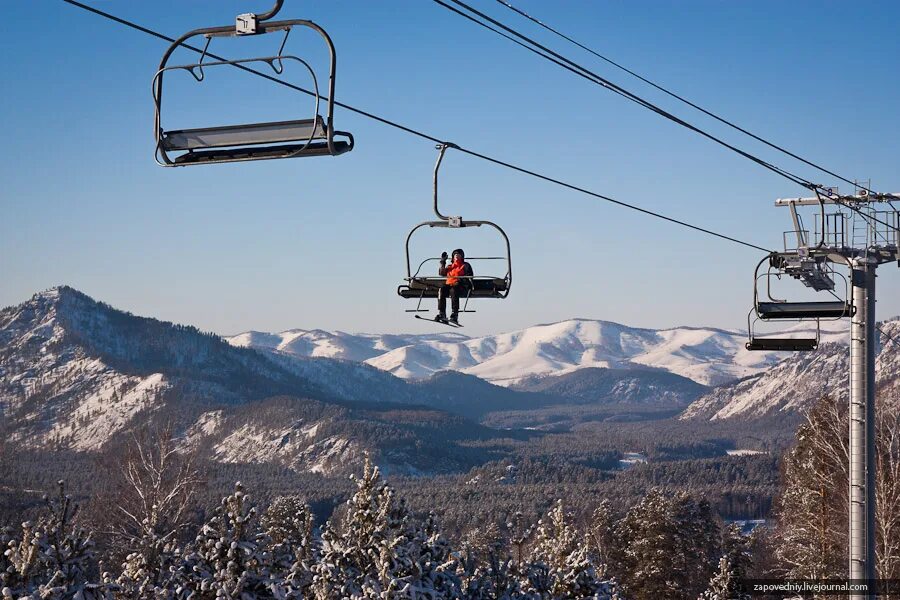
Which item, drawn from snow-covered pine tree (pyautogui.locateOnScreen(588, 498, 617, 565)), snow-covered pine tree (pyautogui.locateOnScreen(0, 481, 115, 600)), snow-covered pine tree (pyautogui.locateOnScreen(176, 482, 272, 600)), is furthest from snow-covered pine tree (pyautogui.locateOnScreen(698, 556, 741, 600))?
snow-covered pine tree (pyautogui.locateOnScreen(0, 481, 115, 600))

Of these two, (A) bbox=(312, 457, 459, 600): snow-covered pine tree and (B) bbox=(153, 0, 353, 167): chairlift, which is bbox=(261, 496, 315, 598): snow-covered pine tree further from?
→ (B) bbox=(153, 0, 353, 167): chairlift

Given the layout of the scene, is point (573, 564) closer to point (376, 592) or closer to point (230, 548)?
point (376, 592)

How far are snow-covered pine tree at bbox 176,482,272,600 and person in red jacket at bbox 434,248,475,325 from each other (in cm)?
524

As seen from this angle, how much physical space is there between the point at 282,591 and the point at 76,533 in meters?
3.74

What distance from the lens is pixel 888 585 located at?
28641mm

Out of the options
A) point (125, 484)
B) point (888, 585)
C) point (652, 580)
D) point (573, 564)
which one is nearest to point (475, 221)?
point (573, 564)

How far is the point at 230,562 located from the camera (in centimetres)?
1864

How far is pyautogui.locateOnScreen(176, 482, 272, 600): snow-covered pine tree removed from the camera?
18547mm

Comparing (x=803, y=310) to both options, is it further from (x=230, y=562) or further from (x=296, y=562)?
(x=230, y=562)

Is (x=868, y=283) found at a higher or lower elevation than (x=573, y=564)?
higher

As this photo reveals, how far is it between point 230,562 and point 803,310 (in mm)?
10881

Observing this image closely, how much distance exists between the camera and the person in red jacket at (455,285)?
57.1ft

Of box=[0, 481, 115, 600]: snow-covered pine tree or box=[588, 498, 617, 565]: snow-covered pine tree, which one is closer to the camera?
box=[0, 481, 115, 600]: snow-covered pine tree

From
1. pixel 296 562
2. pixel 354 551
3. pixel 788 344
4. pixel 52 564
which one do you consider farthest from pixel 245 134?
pixel 354 551
